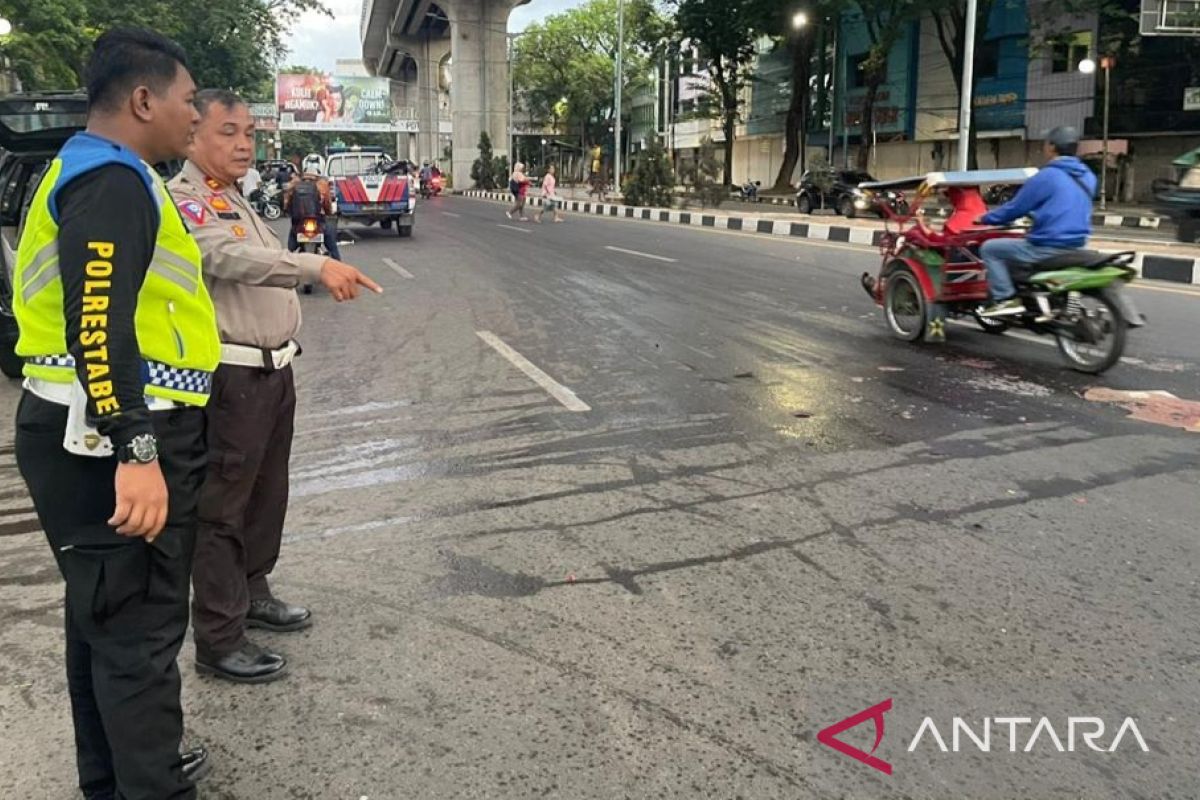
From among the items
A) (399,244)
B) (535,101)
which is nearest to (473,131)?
(535,101)

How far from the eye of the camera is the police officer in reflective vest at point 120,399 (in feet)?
6.06

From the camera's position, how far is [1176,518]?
164 inches

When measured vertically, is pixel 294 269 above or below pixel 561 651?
above

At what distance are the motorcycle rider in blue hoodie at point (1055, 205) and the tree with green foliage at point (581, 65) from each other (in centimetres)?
6409

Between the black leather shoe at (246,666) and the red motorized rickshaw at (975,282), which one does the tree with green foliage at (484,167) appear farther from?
the black leather shoe at (246,666)

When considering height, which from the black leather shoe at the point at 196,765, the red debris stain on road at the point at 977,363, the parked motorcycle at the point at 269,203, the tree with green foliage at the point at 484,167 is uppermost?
the tree with green foliage at the point at 484,167

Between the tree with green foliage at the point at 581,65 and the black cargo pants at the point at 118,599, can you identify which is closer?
the black cargo pants at the point at 118,599

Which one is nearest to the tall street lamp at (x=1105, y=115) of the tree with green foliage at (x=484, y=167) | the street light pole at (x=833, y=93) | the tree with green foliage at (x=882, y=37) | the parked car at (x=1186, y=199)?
the tree with green foliage at (x=882, y=37)

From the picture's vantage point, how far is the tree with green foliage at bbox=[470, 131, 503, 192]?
50875mm

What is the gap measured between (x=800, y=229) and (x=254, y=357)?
775 inches

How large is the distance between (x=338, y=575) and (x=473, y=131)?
51.9 metres

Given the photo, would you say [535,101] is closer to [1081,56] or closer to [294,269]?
[1081,56]

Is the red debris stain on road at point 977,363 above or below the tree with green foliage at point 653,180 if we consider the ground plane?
below

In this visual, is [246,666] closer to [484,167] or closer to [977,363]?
[977,363]
